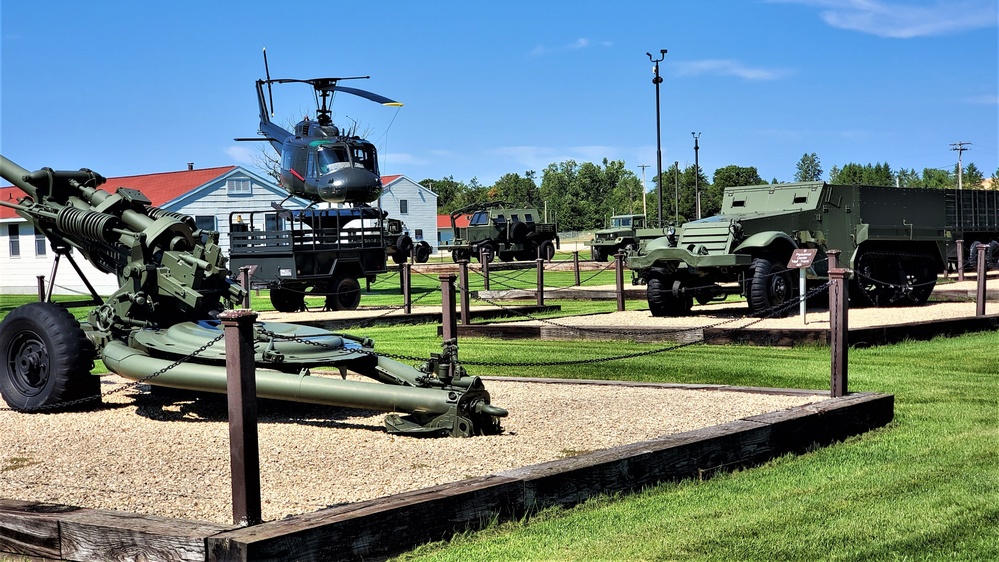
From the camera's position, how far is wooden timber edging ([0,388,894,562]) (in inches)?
185

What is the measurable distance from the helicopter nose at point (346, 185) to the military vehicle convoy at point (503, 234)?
661 inches

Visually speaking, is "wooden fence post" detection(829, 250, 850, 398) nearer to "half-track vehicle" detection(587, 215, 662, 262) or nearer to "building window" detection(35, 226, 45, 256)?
"half-track vehicle" detection(587, 215, 662, 262)

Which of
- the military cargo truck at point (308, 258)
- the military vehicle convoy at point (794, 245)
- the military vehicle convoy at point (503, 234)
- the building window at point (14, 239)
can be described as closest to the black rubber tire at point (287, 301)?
the military cargo truck at point (308, 258)

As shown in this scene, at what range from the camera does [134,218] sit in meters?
10.1

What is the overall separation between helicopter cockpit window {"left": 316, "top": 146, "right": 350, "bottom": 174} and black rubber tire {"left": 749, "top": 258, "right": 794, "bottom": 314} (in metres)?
13.4

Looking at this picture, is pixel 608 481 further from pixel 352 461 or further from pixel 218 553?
pixel 218 553

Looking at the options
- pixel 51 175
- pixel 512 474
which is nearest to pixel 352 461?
pixel 512 474

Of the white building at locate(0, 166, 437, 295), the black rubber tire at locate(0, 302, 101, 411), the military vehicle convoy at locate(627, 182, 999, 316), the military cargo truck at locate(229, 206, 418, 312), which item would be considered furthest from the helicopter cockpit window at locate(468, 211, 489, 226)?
the black rubber tire at locate(0, 302, 101, 411)

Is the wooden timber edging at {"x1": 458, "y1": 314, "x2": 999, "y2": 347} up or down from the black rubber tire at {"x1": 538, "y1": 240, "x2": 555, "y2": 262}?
down

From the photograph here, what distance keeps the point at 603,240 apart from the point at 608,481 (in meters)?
40.3

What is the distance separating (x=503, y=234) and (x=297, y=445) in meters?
38.1

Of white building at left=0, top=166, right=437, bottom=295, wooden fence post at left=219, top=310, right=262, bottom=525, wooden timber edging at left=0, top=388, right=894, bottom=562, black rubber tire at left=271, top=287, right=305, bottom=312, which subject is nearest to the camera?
wooden timber edging at left=0, top=388, right=894, bottom=562

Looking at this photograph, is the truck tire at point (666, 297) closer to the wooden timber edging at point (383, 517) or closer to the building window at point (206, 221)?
the wooden timber edging at point (383, 517)

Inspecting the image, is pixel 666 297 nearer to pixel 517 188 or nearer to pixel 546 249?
pixel 546 249
